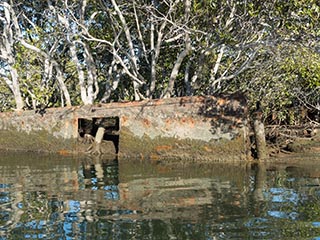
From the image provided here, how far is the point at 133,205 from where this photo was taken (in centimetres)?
498

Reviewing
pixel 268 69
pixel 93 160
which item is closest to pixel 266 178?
pixel 93 160

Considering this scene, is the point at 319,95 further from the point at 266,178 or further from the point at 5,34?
the point at 5,34

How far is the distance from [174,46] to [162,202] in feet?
22.6

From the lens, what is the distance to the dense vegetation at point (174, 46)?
9898 millimetres

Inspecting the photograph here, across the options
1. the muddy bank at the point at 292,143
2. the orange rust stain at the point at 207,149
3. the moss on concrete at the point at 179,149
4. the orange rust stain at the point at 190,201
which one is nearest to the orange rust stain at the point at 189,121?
the moss on concrete at the point at 179,149

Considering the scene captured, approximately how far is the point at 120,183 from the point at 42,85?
26.8 ft

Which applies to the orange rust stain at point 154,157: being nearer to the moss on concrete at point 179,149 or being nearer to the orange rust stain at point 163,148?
the moss on concrete at point 179,149

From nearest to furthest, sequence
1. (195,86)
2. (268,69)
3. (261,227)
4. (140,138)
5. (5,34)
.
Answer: (261,227) < (140,138) < (195,86) < (5,34) < (268,69)

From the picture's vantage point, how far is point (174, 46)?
37.2 ft

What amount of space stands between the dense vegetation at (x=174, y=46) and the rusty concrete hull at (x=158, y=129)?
83 centimetres

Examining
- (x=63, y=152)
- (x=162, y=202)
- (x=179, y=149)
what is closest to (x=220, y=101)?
(x=179, y=149)

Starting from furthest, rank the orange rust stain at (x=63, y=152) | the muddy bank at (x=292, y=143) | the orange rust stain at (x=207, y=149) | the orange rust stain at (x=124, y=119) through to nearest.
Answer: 1. the orange rust stain at (x=63, y=152)
2. the orange rust stain at (x=124, y=119)
3. the muddy bank at (x=292, y=143)
4. the orange rust stain at (x=207, y=149)

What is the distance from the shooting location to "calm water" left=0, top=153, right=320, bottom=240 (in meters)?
3.96

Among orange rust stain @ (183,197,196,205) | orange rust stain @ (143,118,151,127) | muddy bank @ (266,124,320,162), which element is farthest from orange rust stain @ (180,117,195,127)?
orange rust stain @ (183,197,196,205)
